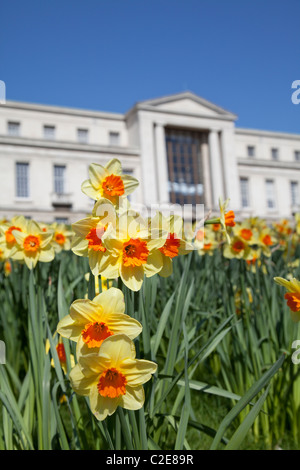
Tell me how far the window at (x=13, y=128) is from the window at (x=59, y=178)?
14.2 ft

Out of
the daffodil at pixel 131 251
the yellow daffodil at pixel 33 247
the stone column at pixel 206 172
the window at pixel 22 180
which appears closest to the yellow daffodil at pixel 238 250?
the yellow daffodil at pixel 33 247

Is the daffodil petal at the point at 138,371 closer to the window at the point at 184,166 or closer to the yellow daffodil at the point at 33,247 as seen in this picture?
the yellow daffodil at the point at 33,247

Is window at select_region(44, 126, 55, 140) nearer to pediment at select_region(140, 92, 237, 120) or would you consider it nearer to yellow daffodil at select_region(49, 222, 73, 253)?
pediment at select_region(140, 92, 237, 120)

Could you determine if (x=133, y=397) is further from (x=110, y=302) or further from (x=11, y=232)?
(x=11, y=232)

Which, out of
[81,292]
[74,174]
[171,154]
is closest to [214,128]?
[171,154]

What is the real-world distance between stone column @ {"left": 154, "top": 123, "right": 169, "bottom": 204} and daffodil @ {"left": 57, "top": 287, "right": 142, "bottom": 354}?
970 inches

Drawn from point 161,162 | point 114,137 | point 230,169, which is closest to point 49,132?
point 114,137

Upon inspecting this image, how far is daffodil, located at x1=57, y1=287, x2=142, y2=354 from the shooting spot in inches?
29.5

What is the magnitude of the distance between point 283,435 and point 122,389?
1.14 m

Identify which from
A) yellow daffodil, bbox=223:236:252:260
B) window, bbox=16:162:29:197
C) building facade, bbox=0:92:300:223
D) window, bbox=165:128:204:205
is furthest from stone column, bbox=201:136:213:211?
yellow daffodil, bbox=223:236:252:260

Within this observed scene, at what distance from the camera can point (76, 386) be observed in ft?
2.43

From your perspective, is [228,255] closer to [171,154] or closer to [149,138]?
[149,138]

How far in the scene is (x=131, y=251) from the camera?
823 millimetres

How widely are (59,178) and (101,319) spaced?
79.8ft
